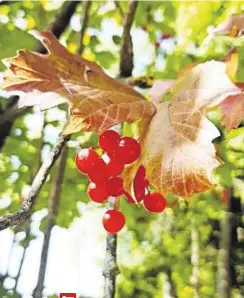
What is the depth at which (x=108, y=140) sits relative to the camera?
776mm

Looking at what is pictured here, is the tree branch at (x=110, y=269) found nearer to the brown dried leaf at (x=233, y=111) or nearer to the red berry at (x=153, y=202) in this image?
the red berry at (x=153, y=202)

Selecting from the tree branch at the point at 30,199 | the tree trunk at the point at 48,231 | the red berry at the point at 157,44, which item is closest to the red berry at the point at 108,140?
the tree branch at the point at 30,199

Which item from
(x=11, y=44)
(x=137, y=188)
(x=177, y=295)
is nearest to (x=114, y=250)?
(x=137, y=188)

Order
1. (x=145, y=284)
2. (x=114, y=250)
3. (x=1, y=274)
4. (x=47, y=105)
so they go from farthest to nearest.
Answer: (x=145, y=284) → (x=1, y=274) → (x=114, y=250) → (x=47, y=105)

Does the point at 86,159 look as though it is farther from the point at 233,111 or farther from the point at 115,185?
the point at 233,111

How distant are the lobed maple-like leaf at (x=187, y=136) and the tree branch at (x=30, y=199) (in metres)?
0.11

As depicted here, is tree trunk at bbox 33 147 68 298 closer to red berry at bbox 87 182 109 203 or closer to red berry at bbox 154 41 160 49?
red berry at bbox 87 182 109 203

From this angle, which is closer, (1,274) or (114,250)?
(114,250)

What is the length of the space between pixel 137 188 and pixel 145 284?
4.57 meters

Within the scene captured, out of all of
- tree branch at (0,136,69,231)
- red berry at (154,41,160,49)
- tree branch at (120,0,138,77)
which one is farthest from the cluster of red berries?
red berry at (154,41,160,49)

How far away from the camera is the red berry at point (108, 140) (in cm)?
77

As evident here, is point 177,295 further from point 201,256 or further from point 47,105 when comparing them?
point 47,105

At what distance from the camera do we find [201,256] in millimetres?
4711

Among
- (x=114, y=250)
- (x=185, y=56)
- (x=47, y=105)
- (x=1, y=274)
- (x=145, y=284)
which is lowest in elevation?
(x=114, y=250)
